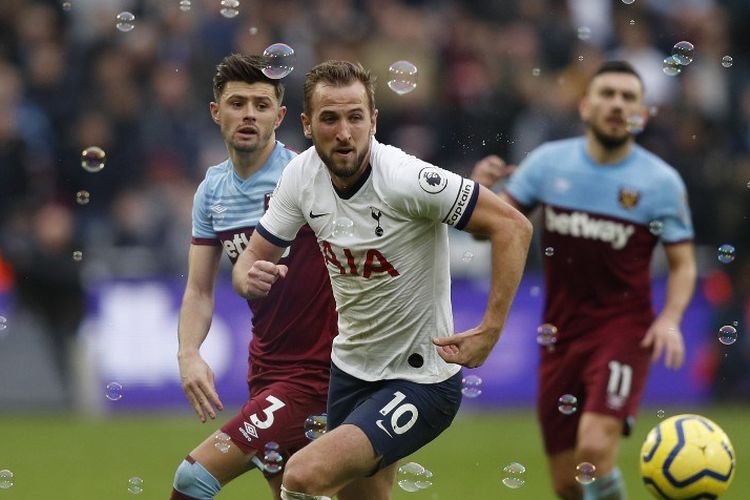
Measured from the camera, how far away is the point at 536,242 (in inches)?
607

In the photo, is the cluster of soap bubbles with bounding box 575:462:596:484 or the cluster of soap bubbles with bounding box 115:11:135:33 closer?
the cluster of soap bubbles with bounding box 575:462:596:484

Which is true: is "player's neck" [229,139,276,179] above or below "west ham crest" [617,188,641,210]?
above

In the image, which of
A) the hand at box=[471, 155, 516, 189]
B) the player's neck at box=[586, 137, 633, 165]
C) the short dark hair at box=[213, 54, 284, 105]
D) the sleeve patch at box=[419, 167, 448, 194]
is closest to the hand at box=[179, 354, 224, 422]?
the short dark hair at box=[213, 54, 284, 105]

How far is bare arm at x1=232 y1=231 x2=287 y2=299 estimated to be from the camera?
706cm

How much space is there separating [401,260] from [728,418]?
8.93 m

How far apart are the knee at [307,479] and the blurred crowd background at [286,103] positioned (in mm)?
8880

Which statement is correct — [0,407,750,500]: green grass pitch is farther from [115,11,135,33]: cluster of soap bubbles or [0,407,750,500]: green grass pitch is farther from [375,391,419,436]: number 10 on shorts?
[375,391,419,436]: number 10 on shorts

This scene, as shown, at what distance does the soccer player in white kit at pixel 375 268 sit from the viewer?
22.8 ft

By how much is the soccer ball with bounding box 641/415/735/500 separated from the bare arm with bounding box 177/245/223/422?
2.57 meters

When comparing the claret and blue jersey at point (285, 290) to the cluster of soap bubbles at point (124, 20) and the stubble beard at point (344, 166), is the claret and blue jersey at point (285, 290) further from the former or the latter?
the cluster of soap bubbles at point (124, 20)

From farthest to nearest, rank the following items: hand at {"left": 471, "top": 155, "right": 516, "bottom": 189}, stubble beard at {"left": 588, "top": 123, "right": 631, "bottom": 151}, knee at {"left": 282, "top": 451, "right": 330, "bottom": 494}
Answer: stubble beard at {"left": 588, "top": 123, "right": 631, "bottom": 151}, hand at {"left": 471, "top": 155, "right": 516, "bottom": 189}, knee at {"left": 282, "top": 451, "right": 330, "bottom": 494}

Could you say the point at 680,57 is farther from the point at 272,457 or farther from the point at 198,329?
the point at 272,457

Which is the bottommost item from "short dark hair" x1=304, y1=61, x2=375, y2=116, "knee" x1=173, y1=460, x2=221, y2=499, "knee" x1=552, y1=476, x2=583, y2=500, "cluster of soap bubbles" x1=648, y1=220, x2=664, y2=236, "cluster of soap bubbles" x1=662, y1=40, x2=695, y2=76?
"knee" x1=552, y1=476, x2=583, y2=500

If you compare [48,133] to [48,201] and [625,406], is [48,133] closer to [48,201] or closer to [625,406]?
[48,201]
